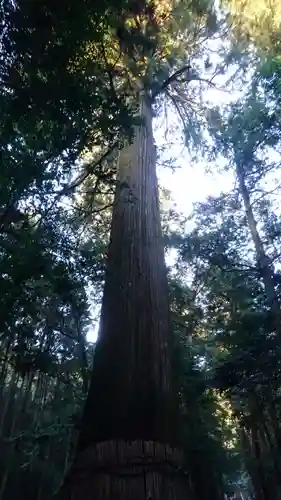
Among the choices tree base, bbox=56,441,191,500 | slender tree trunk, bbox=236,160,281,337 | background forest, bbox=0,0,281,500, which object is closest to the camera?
tree base, bbox=56,441,191,500

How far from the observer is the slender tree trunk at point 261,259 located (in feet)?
16.9

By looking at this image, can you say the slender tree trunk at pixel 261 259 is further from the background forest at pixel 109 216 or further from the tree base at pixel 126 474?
the tree base at pixel 126 474

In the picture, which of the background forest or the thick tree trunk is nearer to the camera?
the thick tree trunk

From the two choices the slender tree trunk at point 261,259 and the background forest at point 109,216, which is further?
the slender tree trunk at point 261,259

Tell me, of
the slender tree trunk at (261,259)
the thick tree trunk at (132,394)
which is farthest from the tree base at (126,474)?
the slender tree trunk at (261,259)

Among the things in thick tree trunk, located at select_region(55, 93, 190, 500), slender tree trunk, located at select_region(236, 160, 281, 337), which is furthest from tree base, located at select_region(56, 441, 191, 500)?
slender tree trunk, located at select_region(236, 160, 281, 337)

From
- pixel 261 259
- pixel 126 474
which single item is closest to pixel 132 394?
pixel 126 474

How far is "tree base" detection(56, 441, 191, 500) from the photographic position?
1521mm

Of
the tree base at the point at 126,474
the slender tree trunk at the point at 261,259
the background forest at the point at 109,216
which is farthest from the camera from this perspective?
the slender tree trunk at the point at 261,259

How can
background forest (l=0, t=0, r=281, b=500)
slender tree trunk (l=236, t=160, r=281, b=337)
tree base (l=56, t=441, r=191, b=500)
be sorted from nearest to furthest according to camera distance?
1. tree base (l=56, t=441, r=191, b=500)
2. background forest (l=0, t=0, r=281, b=500)
3. slender tree trunk (l=236, t=160, r=281, b=337)

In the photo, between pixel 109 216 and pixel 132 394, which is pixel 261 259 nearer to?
pixel 109 216

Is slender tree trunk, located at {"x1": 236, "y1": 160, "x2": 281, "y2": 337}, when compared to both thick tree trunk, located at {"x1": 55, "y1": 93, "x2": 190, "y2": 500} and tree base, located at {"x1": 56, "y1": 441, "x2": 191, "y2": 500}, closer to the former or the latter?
thick tree trunk, located at {"x1": 55, "y1": 93, "x2": 190, "y2": 500}

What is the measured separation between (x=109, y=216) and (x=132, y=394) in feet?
16.5

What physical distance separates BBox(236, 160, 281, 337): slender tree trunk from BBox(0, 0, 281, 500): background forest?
0.02 metres
